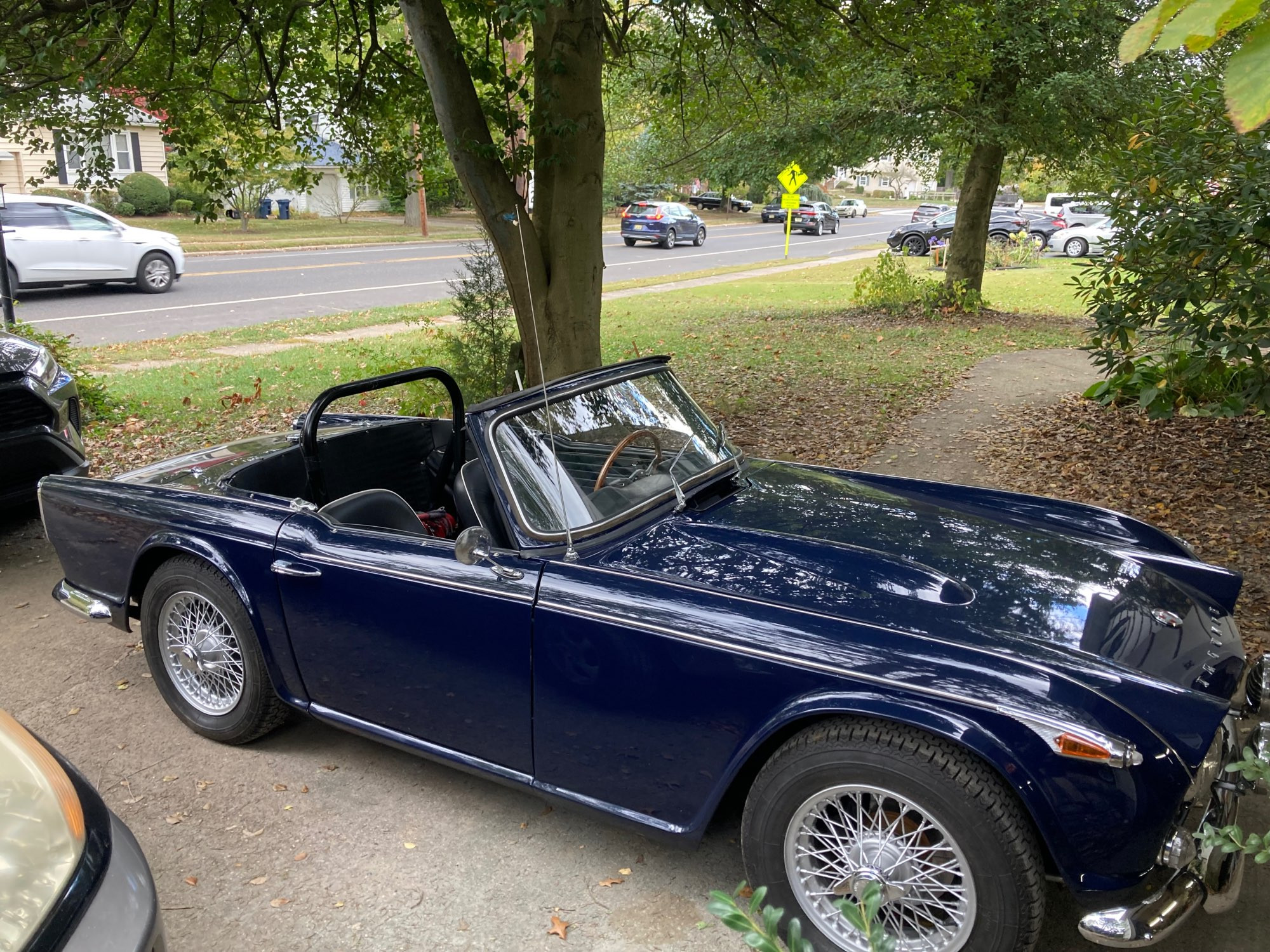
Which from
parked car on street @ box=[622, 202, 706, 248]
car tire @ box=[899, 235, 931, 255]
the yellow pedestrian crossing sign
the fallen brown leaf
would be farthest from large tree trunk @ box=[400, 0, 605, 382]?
car tire @ box=[899, 235, 931, 255]

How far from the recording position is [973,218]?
1547 centimetres

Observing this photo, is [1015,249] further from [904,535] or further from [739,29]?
[904,535]

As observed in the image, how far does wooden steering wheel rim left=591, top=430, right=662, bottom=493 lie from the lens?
138 inches

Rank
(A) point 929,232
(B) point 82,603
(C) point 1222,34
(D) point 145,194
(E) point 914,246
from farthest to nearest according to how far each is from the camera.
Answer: (D) point 145,194, (E) point 914,246, (A) point 929,232, (B) point 82,603, (C) point 1222,34

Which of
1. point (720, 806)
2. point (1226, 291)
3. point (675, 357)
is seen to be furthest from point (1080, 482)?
point (675, 357)

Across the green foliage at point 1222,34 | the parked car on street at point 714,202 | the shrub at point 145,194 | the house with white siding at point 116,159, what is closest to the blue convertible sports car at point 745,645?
the green foliage at point 1222,34

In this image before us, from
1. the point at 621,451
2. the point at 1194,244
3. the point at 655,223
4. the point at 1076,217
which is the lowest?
the point at 621,451

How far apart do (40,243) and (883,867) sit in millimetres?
17627

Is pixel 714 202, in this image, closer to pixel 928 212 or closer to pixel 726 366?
pixel 928 212

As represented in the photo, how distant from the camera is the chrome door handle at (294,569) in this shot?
3469 mm

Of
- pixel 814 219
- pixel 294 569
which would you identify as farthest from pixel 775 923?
pixel 814 219

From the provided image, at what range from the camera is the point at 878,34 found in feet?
26.5

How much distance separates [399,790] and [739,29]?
6.21m

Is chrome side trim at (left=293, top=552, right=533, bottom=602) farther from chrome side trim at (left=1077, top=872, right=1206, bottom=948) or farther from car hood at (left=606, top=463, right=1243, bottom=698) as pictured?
chrome side trim at (left=1077, top=872, right=1206, bottom=948)
